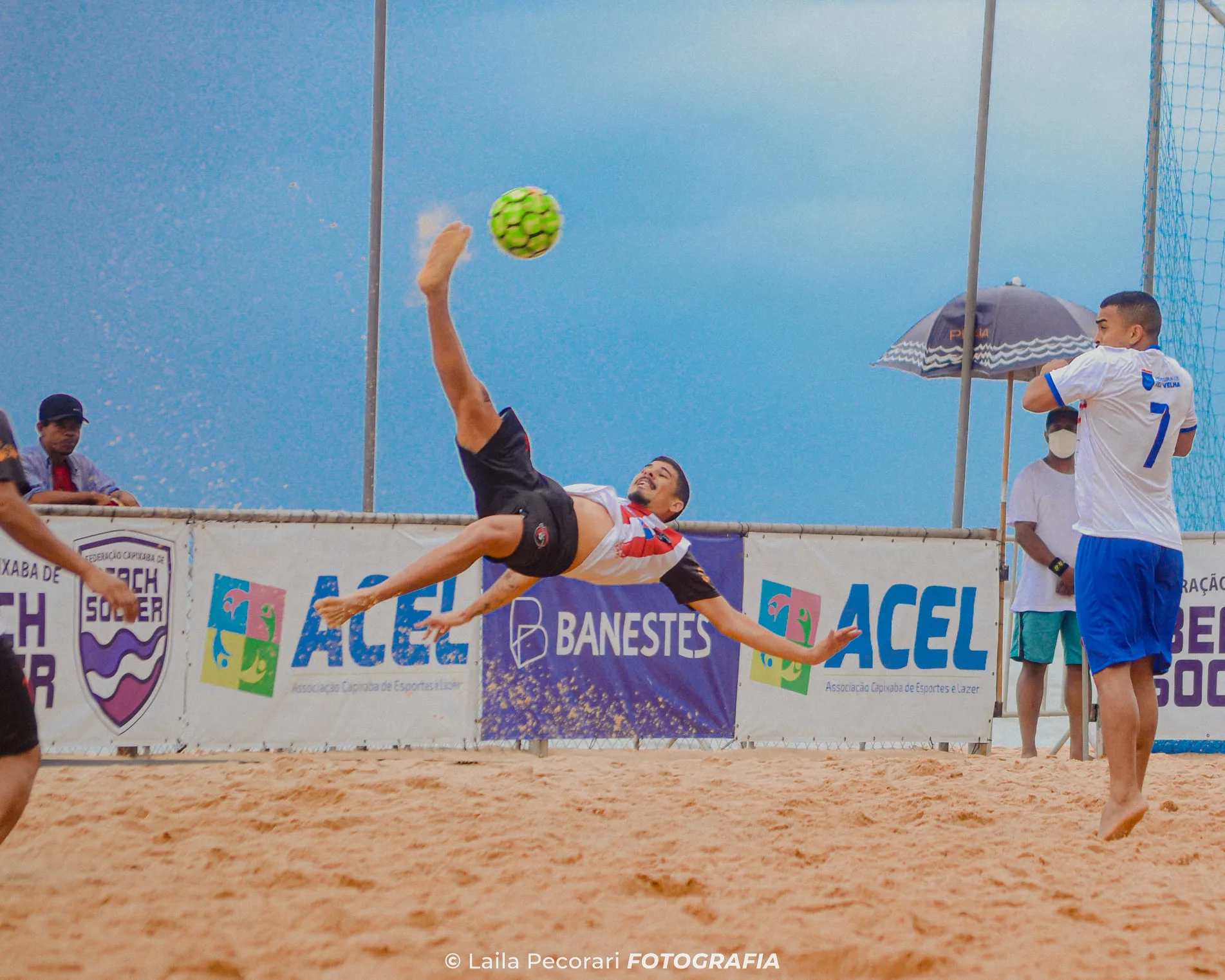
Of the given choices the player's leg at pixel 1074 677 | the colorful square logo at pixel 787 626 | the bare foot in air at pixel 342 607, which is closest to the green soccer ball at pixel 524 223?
the bare foot in air at pixel 342 607

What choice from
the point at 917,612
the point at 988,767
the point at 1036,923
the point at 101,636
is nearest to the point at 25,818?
the point at 101,636

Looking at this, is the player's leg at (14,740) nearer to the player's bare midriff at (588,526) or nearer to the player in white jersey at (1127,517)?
the player's bare midriff at (588,526)

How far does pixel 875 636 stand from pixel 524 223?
4118 millimetres

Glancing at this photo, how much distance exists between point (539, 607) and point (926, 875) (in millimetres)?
3600

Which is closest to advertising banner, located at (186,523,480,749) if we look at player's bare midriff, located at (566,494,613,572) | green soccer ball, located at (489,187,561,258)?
player's bare midriff, located at (566,494,613,572)

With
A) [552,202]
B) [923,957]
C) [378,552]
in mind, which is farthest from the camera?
[378,552]

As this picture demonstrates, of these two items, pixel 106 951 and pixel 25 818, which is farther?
pixel 25 818

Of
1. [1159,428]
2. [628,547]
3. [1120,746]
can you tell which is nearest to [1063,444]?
[1159,428]

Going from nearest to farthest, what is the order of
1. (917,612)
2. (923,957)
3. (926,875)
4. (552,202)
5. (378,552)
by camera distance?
1. (923,957)
2. (926,875)
3. (552,202)
4. (378,552)
5. (917,612)

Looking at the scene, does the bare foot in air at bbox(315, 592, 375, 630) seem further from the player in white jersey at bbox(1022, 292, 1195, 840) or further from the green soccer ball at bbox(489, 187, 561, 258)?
the player in white jersey at bbox(1022, 292, 1195, 840)

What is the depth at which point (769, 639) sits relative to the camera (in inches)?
192

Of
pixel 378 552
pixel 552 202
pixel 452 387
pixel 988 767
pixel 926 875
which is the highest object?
pixel 552 202

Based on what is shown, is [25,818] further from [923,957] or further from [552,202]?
[923,957]

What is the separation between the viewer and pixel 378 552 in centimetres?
704
